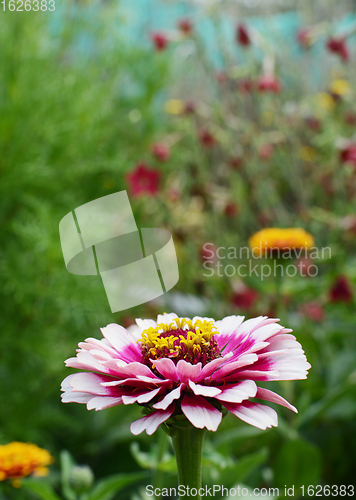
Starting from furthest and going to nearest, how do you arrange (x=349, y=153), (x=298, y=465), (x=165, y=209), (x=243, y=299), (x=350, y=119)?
1. (x=350, y=119)
2. (x=165, y=209)
3. (x=243, y=299)
4. (x=349, y=153)
5. (x=298, y=465)

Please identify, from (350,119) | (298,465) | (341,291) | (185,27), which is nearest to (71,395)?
(298,465)

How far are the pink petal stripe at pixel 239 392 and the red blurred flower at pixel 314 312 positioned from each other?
638 millimetres

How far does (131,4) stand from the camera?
4.36 ft

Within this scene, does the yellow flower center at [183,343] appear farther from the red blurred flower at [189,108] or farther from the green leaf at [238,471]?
the red blurred flower at [189,108]

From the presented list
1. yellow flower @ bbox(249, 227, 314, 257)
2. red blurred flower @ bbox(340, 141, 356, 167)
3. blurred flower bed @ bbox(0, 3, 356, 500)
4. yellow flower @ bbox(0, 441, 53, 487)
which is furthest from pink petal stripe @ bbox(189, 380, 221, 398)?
red blurred flower @ bbox(340, 141, 356, 167)

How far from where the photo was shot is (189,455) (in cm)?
19

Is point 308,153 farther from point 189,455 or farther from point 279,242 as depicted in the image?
point 189,455

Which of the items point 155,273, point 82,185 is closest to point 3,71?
point 82,185

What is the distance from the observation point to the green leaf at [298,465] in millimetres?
571

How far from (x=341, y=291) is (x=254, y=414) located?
1.97 feet

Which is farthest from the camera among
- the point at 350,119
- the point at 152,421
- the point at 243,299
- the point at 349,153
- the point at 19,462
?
the point at 350,119

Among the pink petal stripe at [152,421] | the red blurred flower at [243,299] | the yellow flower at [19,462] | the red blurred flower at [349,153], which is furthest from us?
the red blurred flower at [243,299]

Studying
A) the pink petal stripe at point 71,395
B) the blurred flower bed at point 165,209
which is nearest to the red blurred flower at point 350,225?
the blurred flower bed at point 165,209

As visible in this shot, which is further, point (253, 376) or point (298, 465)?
point (298, 465)
